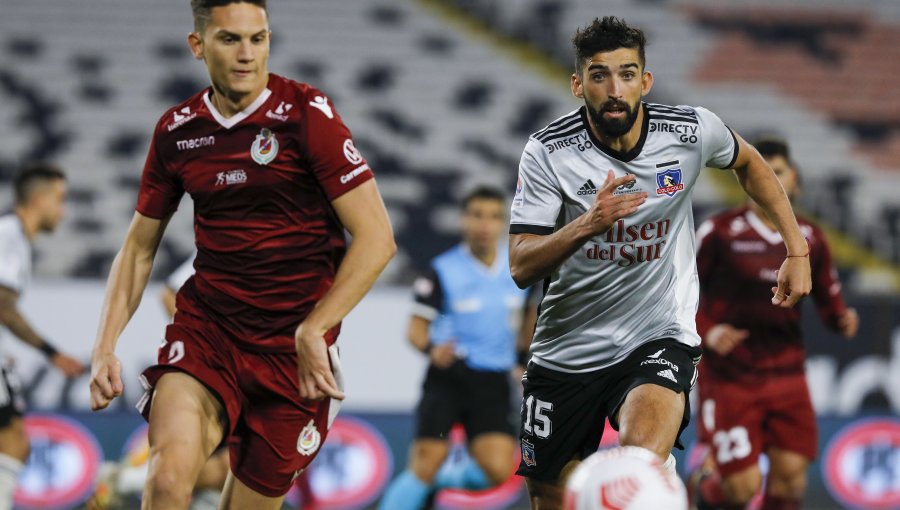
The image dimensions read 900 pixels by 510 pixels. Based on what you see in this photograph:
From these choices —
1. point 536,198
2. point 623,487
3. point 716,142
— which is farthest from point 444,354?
point 623,487

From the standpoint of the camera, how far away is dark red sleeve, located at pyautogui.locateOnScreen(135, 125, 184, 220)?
481 centimetres

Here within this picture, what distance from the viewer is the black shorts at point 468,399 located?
8359 mm

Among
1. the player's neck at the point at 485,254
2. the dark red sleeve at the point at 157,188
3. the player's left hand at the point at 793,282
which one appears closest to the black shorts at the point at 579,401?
the player's left hand at the point at 793,282

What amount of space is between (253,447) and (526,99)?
12.7m

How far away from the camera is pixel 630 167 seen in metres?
5.07

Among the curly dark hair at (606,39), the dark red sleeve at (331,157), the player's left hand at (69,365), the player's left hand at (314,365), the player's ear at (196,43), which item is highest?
the curly dark hair at (606,39)

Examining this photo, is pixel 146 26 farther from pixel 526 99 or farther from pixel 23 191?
pixel 23 191

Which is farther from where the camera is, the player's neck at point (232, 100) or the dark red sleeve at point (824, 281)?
the dark red sleeve at point (824, 281)

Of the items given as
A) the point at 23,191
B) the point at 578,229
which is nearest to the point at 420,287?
the point at 23,191

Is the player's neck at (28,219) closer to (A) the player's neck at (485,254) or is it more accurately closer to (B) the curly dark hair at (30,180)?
(B) the curly dark hair at (30,180)

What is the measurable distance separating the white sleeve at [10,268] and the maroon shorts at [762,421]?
4.34 meters

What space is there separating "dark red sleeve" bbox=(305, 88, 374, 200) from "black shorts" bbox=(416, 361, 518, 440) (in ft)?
13.0

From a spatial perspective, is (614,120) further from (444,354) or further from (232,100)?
(444,354)

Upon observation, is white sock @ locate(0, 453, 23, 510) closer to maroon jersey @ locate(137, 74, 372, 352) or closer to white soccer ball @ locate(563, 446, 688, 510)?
maroon jersey @ locate(137, 74, 372, 352)
